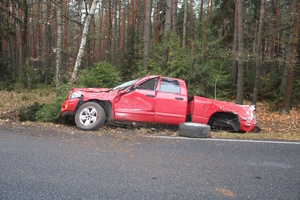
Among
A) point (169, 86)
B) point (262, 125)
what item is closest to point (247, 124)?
point (169, 86)

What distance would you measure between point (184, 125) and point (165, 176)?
138 inches

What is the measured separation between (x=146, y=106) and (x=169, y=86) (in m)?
1.02

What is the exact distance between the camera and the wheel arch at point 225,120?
848 centimetres

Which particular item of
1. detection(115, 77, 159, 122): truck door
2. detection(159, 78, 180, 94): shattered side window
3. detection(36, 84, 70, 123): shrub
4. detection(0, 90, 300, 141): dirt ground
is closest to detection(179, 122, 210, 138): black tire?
detection(0, 90, 300, 141): dirt ground

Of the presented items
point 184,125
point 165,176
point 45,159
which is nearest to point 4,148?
point 45,159

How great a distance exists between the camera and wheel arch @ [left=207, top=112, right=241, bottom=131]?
8.48 metres

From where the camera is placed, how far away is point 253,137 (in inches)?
288

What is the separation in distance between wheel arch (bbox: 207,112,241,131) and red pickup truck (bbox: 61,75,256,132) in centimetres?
3

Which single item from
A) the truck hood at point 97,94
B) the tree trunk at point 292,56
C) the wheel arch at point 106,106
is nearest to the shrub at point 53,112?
the truck hood at point 97,94

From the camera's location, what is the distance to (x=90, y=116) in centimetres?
751

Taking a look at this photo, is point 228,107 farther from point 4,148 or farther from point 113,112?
point 4,148

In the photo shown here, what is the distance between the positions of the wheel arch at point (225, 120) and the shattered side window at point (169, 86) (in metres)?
1.71

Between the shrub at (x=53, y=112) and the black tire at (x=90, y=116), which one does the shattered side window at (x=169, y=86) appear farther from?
the shrub at (x=53, y=112)

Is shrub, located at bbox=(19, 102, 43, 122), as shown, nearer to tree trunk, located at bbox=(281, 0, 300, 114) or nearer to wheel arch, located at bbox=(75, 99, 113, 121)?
wheel arch, located at bbox=(75, 99, 113, 121)
